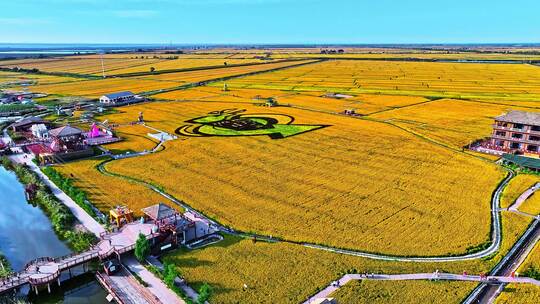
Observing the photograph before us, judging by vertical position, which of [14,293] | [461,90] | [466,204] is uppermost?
[461,90]

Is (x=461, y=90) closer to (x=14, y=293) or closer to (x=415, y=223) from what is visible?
(x=415, y=223)

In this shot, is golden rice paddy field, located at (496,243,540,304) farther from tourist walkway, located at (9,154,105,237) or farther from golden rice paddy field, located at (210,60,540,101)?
golden rice paddy field, located at (210,60,540,101)

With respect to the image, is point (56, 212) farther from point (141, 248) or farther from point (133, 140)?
point (133, 140)

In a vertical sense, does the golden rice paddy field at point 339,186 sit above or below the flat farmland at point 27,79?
below

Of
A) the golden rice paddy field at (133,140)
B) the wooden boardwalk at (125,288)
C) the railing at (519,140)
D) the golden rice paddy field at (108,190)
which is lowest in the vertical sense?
the wooden boardwalk at (125,288)

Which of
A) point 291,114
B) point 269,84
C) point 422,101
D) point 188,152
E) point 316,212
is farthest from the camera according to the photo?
point 269,84

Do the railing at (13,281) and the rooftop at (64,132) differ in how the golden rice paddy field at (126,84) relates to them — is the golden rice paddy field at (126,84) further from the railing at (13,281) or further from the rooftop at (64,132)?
the railing at (13,281)

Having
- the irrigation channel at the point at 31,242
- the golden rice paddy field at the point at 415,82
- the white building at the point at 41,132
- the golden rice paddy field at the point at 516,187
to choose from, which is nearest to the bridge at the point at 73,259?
the irrigation channel at the point at 31,242

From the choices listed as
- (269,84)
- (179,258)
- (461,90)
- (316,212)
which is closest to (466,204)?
(316,212)
